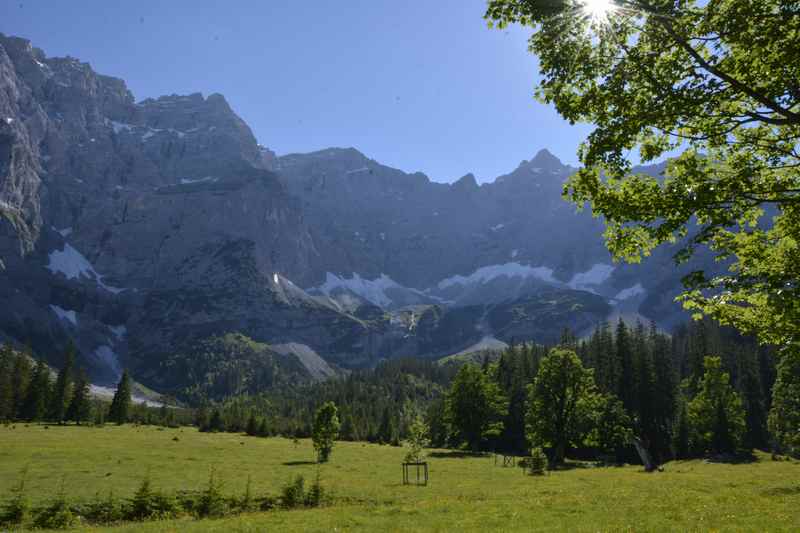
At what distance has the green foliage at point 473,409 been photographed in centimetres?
8562

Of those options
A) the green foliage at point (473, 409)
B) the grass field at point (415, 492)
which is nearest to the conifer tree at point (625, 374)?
the green foliage at point (473, 409)

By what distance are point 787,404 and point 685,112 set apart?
206 ft

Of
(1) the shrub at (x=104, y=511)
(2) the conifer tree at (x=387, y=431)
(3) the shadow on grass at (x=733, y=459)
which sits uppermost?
(2) the conifer tree at (x=387, y=431)

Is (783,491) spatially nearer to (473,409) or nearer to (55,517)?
(55,517)

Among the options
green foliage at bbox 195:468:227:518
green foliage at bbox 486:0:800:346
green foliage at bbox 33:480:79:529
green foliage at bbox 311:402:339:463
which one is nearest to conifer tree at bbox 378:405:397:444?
green foliage at bbox 311:402:339:463

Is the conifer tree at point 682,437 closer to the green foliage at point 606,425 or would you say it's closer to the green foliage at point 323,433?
the green foliage at point 606,425

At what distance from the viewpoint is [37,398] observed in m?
106

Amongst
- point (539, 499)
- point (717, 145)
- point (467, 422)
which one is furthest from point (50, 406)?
point (717, 145)

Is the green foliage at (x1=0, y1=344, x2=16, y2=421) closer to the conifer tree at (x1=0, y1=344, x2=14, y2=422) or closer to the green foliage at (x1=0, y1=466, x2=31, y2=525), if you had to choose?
the conifer tree at (x1=0, y1=344, x2=14, y2=422)

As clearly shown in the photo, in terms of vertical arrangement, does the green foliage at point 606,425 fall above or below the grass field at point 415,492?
above

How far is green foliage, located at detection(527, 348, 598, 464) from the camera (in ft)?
225

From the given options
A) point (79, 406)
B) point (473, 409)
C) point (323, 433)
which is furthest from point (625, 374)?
point (79, 406)

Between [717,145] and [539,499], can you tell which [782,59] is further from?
[539,499]

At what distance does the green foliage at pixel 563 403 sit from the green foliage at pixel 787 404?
20.3 metres
